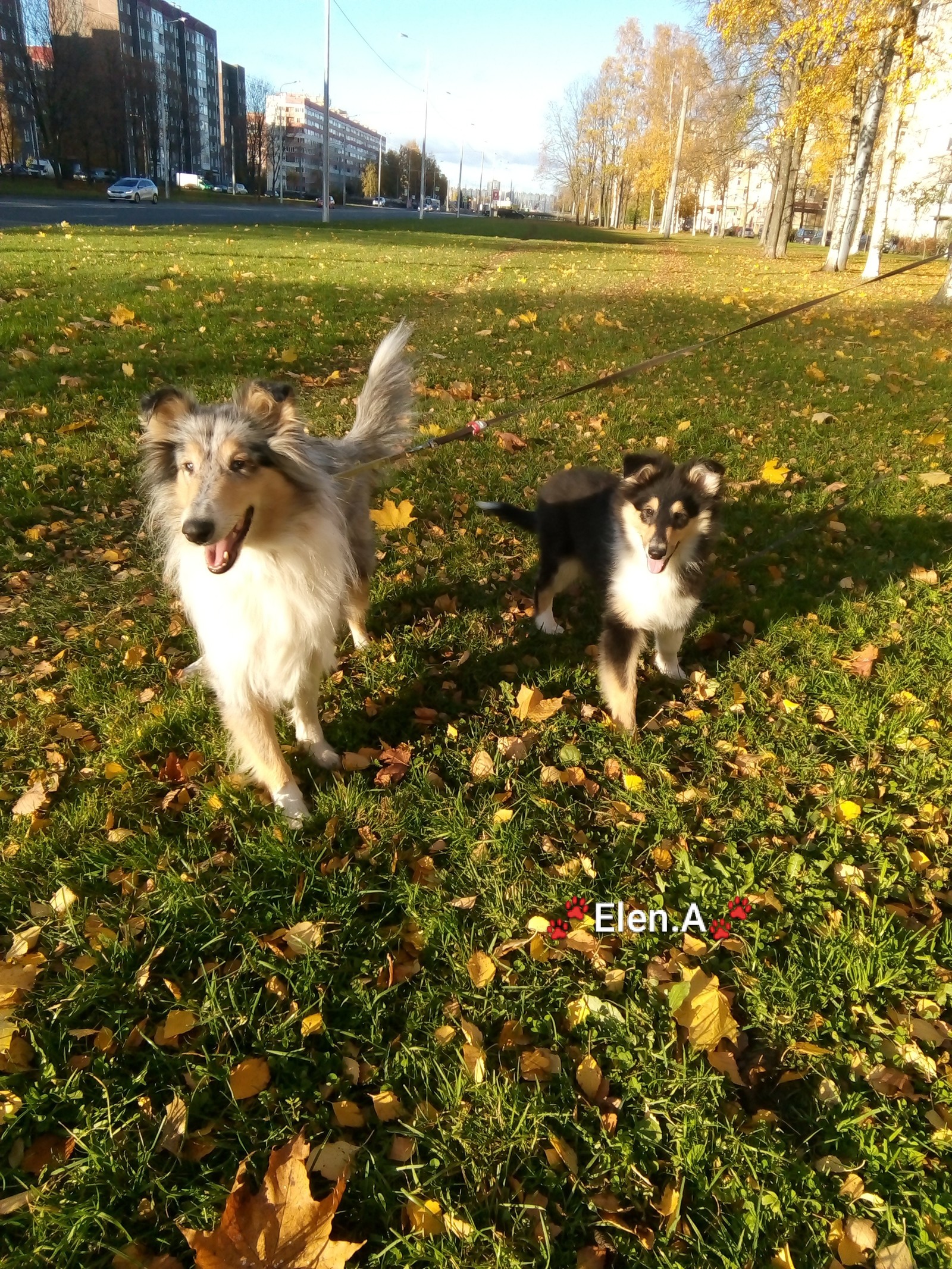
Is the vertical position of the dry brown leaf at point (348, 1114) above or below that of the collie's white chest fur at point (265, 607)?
below

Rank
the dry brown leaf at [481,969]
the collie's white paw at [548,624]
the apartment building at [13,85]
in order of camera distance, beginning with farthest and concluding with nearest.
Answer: the apartment building at [13,85] < the collie's white paw at [548,624] < the dry brown leaf at [481,969]

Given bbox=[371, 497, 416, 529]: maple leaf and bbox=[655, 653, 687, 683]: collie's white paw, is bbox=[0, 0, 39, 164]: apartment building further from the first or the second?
bbox=[655, 653, 687, 683]: collie's white paw

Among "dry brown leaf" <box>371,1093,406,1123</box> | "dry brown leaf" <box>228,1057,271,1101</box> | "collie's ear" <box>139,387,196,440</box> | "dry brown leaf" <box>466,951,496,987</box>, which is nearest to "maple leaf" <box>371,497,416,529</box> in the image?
"collie's ear" <box>139,387,196,440</box>

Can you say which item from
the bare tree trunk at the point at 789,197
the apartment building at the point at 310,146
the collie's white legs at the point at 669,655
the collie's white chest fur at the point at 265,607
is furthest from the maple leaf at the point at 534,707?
the apartment building at the point at 310,146

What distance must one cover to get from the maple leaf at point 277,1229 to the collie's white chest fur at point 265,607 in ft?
5.67

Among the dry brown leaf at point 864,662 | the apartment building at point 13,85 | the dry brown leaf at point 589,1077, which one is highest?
→ the apartment building at point 13,85

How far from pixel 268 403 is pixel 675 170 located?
58429 millimetres

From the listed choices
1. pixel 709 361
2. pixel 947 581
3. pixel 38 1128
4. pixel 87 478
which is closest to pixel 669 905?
pixel 38 1128

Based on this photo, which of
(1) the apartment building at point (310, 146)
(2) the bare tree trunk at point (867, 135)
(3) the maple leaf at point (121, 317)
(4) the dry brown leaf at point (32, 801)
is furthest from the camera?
(1) the apartment building at point (310, 146)

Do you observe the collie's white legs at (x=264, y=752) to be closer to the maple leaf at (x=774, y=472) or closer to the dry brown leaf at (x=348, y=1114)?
the dry brown leaf at (x=348, y=1114)

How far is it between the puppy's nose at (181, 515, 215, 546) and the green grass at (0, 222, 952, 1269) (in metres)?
1.25

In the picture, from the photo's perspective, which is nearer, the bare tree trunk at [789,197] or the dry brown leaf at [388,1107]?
the dry brown leaf at [388,1107]

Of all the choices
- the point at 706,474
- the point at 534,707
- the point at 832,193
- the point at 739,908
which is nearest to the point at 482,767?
the point at 534,707

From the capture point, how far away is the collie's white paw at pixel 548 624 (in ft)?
14.8
